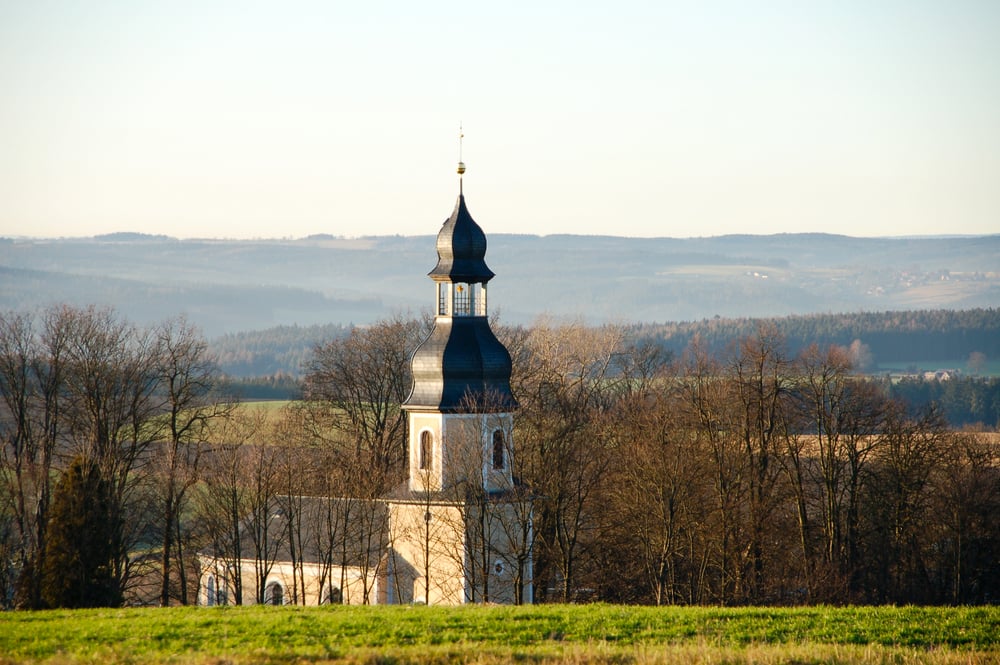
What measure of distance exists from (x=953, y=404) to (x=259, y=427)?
54401 mm

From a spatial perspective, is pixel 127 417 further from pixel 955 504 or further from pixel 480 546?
pixel 955 504

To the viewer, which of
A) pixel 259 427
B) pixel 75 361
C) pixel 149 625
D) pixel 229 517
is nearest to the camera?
pixel 149 625

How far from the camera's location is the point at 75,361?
49188mm

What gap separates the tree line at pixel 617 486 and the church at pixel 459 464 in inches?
23.0

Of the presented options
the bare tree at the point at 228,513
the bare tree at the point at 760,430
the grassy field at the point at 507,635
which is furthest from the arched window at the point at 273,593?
the grassy field at the point at 507,635

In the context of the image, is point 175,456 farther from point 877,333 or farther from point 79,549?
point 877,333

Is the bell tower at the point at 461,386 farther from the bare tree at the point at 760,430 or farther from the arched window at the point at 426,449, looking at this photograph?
the bare tree at the point at 760,430

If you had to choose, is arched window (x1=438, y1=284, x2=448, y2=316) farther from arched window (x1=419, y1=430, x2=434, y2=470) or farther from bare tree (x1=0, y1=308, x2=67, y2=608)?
bare tree (x1=0, y1=308, x2=67, y2=608)

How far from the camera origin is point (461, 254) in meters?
38.5

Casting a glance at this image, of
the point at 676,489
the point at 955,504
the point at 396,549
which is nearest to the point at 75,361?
the point at 396,549

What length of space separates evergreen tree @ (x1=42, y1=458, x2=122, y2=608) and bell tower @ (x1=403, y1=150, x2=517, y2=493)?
28.4ft

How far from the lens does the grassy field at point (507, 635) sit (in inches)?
781

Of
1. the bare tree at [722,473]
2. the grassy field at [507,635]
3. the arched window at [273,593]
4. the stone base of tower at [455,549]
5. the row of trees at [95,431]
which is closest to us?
the grassy field at [507,635]

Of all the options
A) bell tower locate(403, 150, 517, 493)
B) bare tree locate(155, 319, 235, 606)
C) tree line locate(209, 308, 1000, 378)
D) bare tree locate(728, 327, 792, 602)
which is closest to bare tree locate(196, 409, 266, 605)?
bare tree locate(155, 319, 235, 606)
